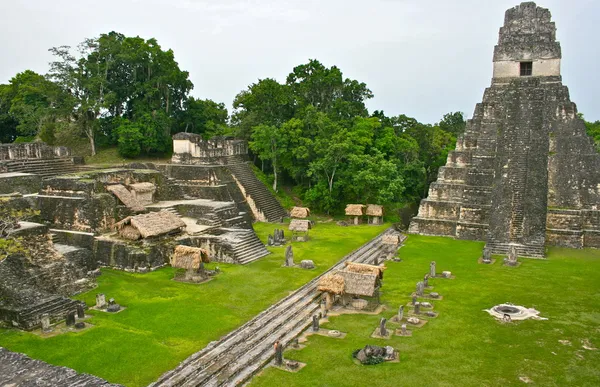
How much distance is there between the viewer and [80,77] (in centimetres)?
2966

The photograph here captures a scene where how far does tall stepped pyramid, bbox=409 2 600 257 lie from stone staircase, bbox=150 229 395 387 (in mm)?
10940

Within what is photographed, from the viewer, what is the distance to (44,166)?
79.8 feet

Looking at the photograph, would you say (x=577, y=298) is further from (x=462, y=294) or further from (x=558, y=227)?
(x=558, y=227)

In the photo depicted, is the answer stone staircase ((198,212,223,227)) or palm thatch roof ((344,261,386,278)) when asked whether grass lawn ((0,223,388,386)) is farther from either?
stone staircase ((198,212,223,227))

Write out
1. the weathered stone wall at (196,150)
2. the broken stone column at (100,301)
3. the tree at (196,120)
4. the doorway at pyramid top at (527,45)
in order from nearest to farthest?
the broken stone column at (100,301) → the doorway at pyramid top at (527,45) → the weathered stone wall at (196,150) → the tree at (196,120)

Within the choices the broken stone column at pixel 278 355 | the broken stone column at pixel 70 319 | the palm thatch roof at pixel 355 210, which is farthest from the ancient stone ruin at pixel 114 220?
the broken stone column at pixel 278 355

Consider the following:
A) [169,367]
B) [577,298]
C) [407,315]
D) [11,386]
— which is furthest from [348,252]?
[11,386]

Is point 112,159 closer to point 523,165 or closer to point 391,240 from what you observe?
point 391,240

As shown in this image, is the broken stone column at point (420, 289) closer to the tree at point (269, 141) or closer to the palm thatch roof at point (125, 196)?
the palm thatch roof at point (125, 196)

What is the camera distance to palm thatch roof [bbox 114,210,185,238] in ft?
58.5

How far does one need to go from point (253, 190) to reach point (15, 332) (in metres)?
→ 17.3

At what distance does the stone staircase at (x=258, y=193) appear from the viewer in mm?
27906

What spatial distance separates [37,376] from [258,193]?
21.9 metres

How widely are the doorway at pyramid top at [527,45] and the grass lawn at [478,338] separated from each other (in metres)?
12.4
